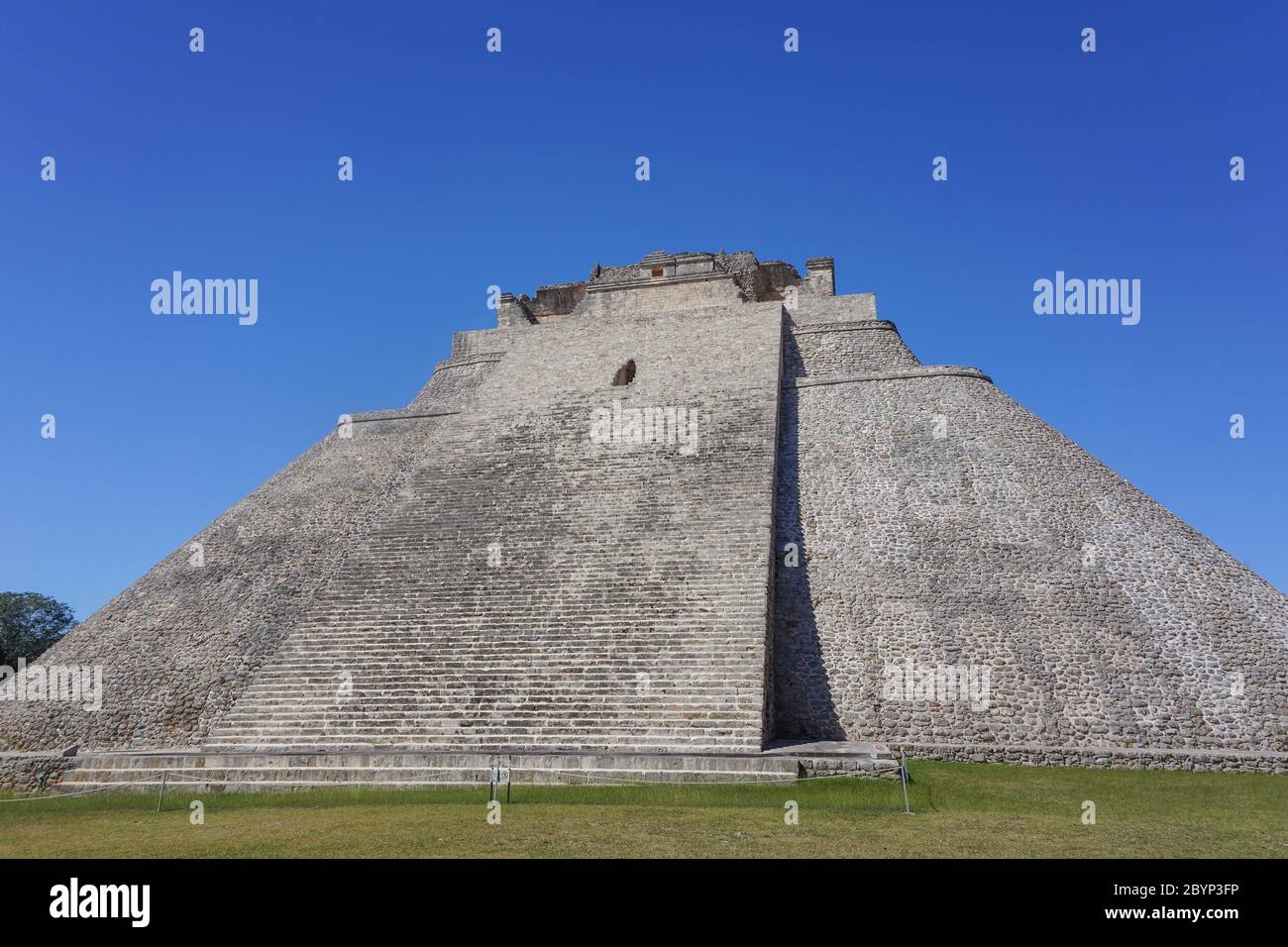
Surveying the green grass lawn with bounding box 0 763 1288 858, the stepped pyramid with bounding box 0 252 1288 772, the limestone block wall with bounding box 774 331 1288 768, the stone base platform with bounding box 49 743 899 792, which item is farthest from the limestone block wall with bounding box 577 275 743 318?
the green grass lawn with bounding box 0 763 1288 858

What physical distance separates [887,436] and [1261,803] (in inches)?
281

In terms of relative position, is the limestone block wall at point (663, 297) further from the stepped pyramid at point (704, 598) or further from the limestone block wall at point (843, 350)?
the stepped pyramid at point (704, 598)

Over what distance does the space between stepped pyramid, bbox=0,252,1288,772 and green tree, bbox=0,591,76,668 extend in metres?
15.9

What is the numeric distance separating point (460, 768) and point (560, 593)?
9.85ft

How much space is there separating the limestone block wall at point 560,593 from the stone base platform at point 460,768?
20.9 inches

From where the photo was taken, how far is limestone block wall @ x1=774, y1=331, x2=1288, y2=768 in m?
8.71

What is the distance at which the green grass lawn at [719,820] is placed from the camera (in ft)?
15.6

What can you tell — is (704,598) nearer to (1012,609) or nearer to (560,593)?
(560,593)

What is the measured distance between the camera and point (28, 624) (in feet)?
84.0

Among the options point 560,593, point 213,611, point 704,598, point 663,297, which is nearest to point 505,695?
point 560,593

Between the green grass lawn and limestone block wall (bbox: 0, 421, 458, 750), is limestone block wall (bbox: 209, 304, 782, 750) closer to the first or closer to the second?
limestone block wall (bbox: 0, 421, 458, 750)

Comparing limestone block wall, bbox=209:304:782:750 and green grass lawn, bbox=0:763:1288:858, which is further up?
limestone block wall, bbox=209:304:782:750

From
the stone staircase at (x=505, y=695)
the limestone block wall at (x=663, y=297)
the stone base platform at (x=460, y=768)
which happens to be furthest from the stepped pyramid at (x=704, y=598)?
the limestone block wall at (x=663, y=297)

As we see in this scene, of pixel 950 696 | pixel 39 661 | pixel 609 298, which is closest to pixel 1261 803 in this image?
pixel 950 696
